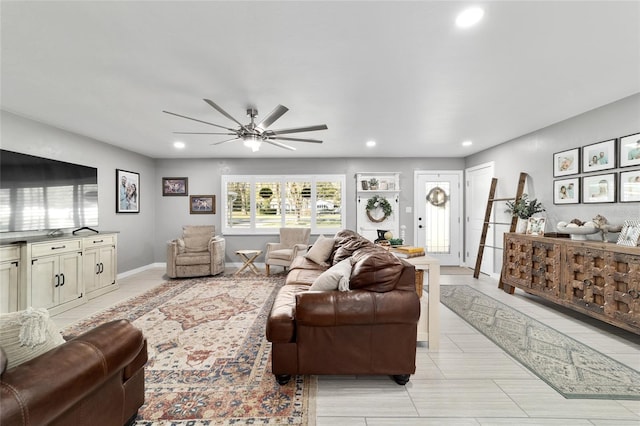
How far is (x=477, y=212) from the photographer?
5922 mm

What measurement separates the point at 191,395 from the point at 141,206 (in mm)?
5109

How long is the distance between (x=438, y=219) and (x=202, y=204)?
537cm

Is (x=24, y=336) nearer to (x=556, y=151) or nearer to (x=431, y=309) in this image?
(x=431, y=309)

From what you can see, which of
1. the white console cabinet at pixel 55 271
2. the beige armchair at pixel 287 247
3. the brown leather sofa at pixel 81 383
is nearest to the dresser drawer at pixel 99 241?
the white console cabinet at pixel 55 271

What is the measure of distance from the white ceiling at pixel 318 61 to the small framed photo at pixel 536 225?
1387mm

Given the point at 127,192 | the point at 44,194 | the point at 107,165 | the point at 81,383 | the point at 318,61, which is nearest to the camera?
the point at 81,383

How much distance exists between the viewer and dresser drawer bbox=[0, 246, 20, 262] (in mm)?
2963

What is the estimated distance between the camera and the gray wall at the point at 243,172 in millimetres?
6383

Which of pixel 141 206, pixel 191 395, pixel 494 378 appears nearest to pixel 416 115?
pixel 494 378

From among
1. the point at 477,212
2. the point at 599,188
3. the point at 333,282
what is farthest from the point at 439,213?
the point at 333,282

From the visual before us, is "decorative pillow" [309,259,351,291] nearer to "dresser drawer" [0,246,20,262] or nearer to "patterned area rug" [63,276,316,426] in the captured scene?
"patterned area rug" [63,276,316,426]

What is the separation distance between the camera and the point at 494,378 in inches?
83.7

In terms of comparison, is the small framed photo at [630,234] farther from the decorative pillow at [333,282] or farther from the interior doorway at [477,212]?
the decorative pillow at [333,282]

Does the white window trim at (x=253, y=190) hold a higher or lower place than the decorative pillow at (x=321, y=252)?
higher
